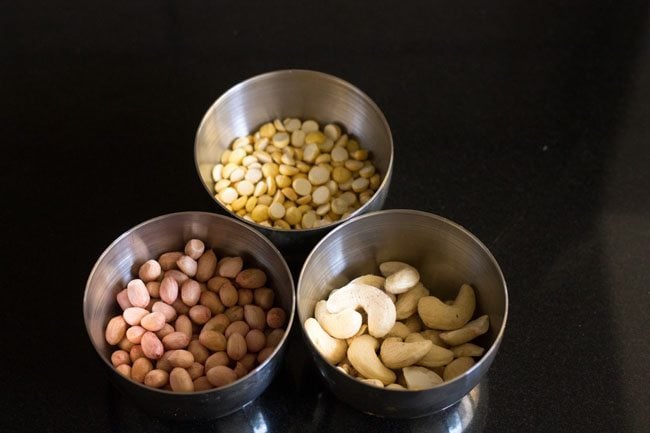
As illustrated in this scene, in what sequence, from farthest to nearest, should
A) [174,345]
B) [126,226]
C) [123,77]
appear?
[123,77], [126,226], [174,345]

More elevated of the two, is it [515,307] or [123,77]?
[123,77]

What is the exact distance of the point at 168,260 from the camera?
0.71 meters

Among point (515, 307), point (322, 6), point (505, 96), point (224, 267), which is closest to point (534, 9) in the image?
point (505, 96)

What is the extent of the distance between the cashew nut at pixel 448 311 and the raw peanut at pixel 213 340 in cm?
17

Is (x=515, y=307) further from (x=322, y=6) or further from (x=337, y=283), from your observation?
(x=322, y=6)

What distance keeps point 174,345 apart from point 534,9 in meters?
0.59

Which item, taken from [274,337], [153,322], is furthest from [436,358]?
[153,322]

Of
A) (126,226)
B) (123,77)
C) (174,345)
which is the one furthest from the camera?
(123,77)

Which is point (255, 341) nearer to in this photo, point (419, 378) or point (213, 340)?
point (213, 340)

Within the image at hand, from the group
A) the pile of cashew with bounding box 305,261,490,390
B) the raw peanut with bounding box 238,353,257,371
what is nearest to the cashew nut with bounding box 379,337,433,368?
the pile of cashew with bounding box 305,261,490,390

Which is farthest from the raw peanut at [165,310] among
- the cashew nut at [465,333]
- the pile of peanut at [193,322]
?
the cashew nut at [465,333]

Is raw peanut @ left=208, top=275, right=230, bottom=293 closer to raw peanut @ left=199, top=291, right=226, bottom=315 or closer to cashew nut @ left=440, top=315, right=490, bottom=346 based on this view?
raw peanut @ left=199, top=291, right=226, bottom=315

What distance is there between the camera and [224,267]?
28.0 inches

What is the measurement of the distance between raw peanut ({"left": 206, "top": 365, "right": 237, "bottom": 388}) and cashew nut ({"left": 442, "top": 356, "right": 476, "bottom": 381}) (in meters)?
0.17
